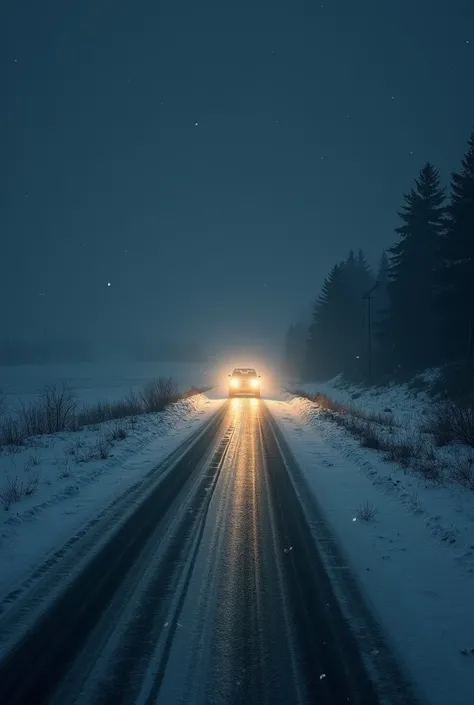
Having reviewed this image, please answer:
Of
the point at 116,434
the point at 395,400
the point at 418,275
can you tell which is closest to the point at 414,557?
the point at 116,434

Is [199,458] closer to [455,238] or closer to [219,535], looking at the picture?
[219,535]

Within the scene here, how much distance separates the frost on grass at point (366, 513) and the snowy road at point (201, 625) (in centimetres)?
70

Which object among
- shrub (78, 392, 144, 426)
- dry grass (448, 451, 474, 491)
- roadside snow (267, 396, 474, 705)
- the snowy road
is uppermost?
shrub (78, 392, 144, 426)

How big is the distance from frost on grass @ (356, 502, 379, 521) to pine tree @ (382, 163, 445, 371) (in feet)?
87.2

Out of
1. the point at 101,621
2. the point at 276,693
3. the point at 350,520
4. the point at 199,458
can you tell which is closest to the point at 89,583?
the point at 101,621

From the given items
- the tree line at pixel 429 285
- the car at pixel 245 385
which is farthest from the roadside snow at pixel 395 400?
the car at pixel 245 385

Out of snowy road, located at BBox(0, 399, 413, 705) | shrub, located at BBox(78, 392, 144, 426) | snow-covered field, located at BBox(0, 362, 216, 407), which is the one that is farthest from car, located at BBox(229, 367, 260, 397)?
snowy road, located at BBox(0, 399, 413, 705)

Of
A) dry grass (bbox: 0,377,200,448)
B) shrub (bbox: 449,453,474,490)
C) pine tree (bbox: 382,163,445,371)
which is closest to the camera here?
shrub (bbox: 449,453,474,490)

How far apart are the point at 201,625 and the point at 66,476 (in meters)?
6.22

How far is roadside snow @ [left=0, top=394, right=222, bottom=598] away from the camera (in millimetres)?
5805

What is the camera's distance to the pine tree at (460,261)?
2430cm

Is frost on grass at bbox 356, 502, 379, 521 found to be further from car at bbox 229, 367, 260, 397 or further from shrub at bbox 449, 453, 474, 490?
car at bbox 229, 367, 260, 397

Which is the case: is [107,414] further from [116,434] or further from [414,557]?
[414,557]

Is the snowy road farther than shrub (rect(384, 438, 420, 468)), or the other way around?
shrub (rect(384, 438, 420, 468))
